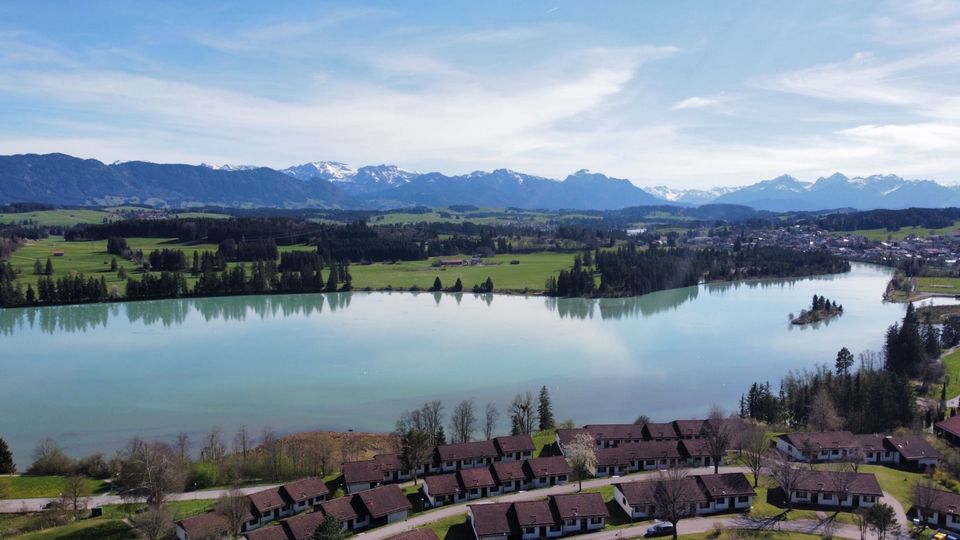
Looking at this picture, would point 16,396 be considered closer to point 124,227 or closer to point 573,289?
point 573,289

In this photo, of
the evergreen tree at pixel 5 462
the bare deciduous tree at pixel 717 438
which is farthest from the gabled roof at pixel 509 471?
the evergreen tree at pixel 5 462

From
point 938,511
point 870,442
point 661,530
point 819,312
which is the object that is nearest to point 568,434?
point 661,530

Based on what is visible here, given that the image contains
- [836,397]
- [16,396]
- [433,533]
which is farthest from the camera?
[16,396]

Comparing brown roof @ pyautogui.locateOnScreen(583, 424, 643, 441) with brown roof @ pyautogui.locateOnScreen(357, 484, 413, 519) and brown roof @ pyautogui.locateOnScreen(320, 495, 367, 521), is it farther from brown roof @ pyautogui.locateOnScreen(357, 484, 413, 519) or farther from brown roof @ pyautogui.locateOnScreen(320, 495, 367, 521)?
brown roof @ pyautogui.locateOnScreen(320, 495, 367, 521)

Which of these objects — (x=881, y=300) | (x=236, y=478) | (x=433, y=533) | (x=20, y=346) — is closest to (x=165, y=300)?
(x=20, y=346)

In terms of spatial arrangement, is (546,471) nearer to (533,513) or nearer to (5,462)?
(533,513)

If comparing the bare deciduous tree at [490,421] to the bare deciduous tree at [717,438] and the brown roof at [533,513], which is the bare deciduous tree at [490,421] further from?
the bare deciduous tree at [717,438]
